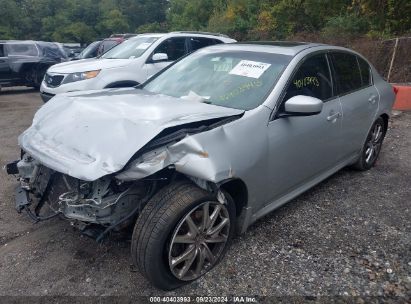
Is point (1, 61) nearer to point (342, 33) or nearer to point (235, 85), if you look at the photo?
point (235, 85)

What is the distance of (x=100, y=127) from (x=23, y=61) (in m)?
11.1

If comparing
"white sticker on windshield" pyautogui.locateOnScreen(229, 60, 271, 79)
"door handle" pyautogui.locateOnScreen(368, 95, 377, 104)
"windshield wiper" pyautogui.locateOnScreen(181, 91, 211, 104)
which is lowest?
"door handle" pyautogui.locateOnScreen(368, 95, 377, 104)

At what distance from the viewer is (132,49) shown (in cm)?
784

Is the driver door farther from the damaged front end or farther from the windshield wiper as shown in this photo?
the damaged front end

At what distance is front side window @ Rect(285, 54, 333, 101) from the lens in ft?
10.7

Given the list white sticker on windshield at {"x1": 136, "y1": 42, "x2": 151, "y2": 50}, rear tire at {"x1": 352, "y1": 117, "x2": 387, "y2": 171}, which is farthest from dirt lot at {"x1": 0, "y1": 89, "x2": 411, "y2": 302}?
white sticker on windshield at {"x1": 136, "y1": 42, "x2": 151, "y2": 50}

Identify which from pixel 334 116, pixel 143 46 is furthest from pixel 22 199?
pixel 143 46

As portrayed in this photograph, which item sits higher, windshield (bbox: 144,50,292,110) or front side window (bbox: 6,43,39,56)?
windshield (bbox: 144,50,292,110)

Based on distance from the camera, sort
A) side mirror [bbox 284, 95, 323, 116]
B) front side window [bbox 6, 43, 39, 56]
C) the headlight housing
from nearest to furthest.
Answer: side mirror [bbox 284, 95, 323, 116]
the headlight housing
front side window [bbox 6, 43, 39, 56]

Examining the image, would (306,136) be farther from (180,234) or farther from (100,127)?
(100,127)

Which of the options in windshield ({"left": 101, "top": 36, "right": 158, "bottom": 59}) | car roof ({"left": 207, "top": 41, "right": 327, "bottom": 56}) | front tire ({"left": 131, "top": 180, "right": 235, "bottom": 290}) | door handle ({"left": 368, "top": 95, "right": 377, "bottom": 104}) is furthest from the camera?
windshield ({"left": 101, "top": 36, "right": 158, "bottom": 59})

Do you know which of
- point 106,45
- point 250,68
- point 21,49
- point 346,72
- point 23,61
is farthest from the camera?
point 106,45

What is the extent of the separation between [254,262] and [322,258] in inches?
22.2

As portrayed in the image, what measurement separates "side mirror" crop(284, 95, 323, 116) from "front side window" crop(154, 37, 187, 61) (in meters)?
5.27
